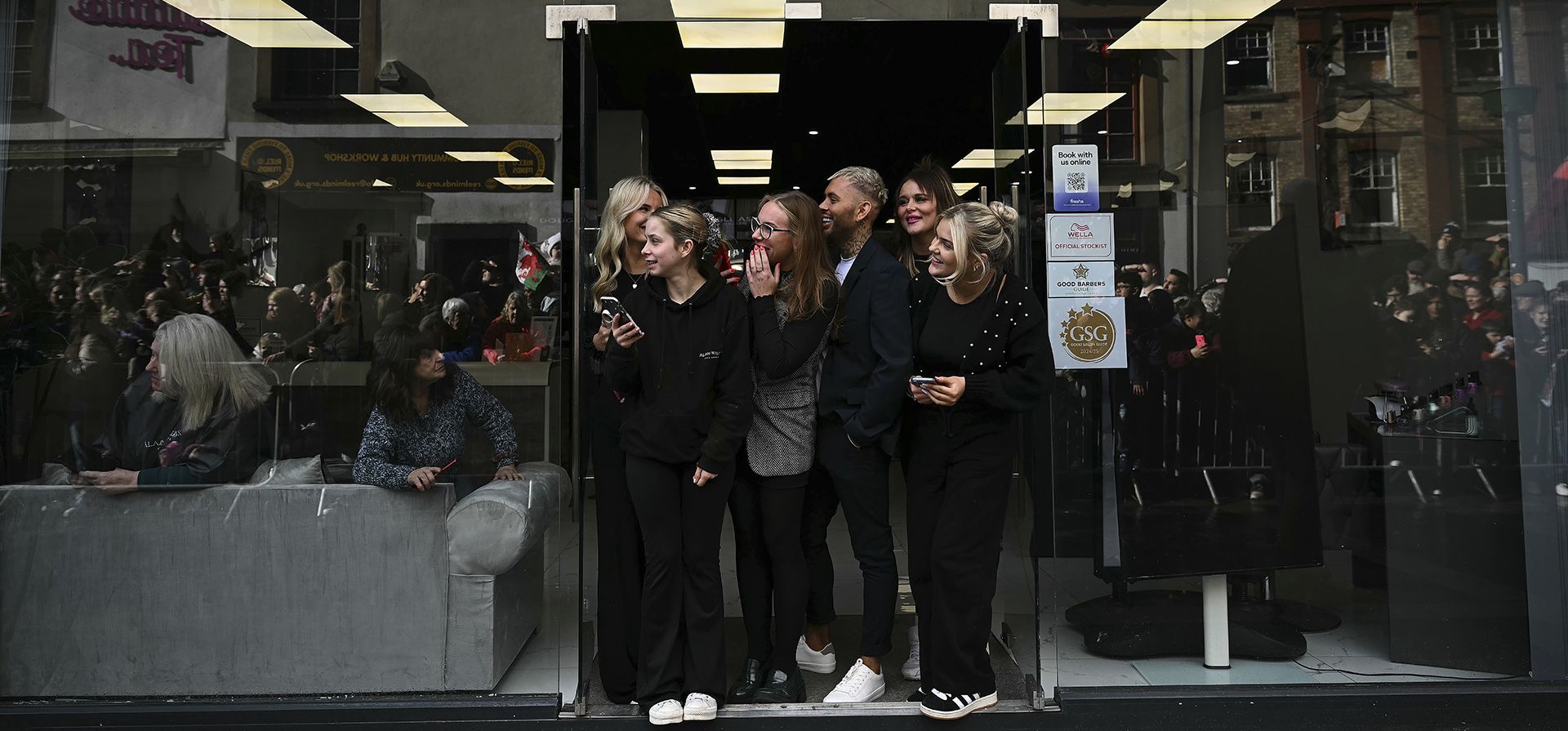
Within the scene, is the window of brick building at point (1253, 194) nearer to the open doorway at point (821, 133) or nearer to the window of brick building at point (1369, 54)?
→ the window of brick building at point (1369, 54)

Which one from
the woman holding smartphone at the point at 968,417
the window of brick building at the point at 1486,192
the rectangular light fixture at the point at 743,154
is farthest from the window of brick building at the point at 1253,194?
the rectangular light fixture at the point at 743,154

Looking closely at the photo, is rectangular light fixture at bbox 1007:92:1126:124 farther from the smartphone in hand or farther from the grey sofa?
the grey sofa

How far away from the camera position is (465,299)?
3.47m

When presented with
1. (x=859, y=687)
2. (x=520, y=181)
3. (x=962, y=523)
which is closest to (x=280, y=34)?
(x=520, y=181)

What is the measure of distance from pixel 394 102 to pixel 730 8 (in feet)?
4.04

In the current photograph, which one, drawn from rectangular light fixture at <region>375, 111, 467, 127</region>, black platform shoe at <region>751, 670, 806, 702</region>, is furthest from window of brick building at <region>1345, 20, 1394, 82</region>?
rectangular light fixture at <region>375, 111, 467, 127</region>

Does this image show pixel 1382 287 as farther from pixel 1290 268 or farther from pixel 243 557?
pixel 243 557

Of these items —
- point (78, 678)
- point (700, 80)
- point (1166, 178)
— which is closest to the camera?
point (78, 678)

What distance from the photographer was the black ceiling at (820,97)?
4.65 m

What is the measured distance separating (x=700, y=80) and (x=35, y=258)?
3391 millimetres

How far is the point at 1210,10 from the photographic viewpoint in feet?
12.2

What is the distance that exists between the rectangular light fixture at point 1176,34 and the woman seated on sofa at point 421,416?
256 cm

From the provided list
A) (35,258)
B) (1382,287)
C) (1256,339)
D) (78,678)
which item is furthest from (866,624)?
(35,258)

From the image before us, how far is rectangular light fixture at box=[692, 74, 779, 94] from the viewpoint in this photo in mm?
5707
